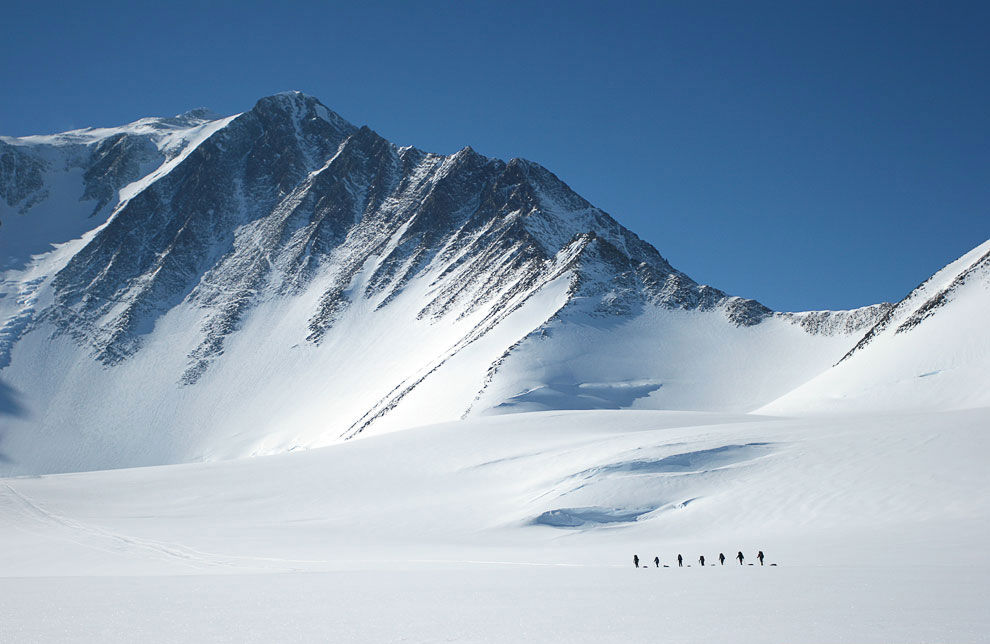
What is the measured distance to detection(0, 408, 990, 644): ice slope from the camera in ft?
50.1

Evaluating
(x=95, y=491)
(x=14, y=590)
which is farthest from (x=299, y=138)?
(x=14, y=590)

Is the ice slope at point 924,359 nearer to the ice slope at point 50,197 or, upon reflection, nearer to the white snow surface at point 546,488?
the white snow surface at point 546,488

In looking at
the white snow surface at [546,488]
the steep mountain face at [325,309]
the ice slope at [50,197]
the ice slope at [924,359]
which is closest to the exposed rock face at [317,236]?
the steep mountain face at [325,309]

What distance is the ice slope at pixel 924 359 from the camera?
171 ft

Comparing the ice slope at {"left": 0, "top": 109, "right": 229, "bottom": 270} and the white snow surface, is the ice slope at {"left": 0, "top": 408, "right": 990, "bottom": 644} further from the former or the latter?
the ice slope at {"left": 0, "top": 109, "right": 229, "bottom": 270}

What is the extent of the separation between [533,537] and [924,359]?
39.0 metres

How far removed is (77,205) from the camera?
7466 inches

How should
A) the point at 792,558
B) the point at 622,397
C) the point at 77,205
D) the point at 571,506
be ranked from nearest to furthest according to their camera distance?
the point at 792,558, the point at 571,506, the point at 622,397, the point at 77,205

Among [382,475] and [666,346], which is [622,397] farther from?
[382,475]

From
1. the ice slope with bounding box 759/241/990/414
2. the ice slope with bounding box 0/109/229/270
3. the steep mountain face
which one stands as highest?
the ice slope with bounding box 0/109/229/270

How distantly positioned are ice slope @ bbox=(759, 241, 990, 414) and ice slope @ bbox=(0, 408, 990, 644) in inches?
400

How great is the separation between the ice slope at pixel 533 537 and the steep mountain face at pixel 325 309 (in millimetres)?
25473

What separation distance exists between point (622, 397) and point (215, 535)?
4720 centimetres

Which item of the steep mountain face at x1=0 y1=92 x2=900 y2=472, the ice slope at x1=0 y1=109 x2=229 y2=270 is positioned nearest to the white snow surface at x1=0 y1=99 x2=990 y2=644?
the steep mountain face at x1=0 y1=92 x2=900 y2=472
